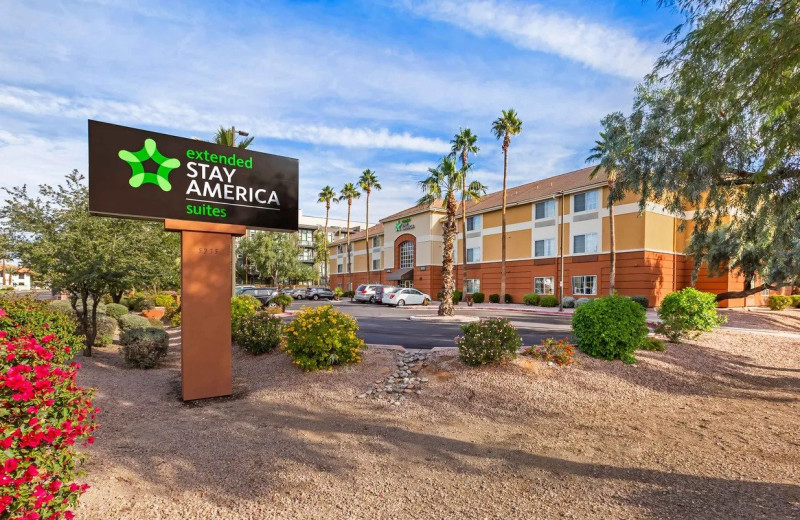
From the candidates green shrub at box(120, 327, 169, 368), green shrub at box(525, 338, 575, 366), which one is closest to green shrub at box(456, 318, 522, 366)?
green shrub at box(525, 338, 575, 366)

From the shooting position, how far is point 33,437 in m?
2.60

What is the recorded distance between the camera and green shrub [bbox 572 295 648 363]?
28.5 ft

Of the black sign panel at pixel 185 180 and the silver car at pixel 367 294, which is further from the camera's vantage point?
the silver car at pixel 367 294

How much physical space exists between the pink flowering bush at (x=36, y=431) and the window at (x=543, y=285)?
3577 cm

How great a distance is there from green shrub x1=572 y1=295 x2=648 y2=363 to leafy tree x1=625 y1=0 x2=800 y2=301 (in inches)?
123

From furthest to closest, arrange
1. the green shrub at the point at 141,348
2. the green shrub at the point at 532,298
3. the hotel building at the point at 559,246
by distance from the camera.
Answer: the green shrub at the point at 532,298
the hotel building at the point at 559,246
the green shrub at the point at 141,348

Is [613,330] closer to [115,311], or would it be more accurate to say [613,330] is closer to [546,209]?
[115,311]

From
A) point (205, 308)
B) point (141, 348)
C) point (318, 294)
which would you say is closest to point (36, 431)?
point (205, 308)

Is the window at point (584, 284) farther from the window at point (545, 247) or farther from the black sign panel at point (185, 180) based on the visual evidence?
the black sign panel at point (185, 180)

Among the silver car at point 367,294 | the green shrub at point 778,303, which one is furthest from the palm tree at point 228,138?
the green shrub at point 778,303

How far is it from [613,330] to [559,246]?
2822 cm

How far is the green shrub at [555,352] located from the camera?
8.34m

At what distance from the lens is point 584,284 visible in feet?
110

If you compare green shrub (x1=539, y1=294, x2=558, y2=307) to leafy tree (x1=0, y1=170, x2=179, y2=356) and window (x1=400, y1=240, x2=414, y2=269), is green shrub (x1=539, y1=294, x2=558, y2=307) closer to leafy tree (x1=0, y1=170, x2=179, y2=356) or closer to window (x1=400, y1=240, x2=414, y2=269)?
window (x1=400, y1=240, x2=414, y2=269)
